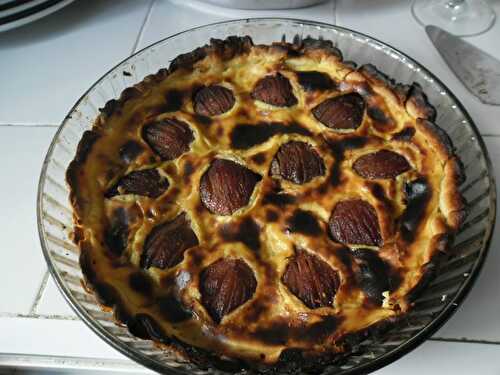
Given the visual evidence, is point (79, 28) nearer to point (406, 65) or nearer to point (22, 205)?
point (22, 205)

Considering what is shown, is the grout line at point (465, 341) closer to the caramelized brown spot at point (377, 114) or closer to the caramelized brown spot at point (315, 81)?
the caramelized brown spot at point (377, 114)

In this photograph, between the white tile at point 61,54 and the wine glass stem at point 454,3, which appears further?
the wine glass stem at point 454,3

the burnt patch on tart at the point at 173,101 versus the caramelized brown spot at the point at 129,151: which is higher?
the burnt patch on tart at the point at 173,101

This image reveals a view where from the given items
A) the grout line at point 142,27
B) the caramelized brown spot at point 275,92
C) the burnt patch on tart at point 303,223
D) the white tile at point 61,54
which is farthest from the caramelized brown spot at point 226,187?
the grout line at point 142,27

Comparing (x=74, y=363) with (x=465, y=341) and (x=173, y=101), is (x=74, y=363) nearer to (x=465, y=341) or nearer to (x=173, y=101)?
(x=173, y=101)

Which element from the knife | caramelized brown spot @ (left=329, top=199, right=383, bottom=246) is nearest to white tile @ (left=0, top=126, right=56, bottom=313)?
caramelized brown spot @ (left=329, top=199, right=383, bottom=246)
